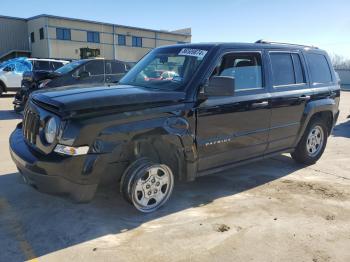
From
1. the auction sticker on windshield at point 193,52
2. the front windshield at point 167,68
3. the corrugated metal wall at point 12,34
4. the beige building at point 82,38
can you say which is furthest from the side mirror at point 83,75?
the corrugated metal wall at point 12,34

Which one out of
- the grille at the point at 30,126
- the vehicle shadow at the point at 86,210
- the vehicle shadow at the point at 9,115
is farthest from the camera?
the vehicle shadow at the point at 9,115

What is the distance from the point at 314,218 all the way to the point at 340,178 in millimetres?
1782

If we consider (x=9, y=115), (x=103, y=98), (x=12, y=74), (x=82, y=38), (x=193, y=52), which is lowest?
(x=9, y=115)

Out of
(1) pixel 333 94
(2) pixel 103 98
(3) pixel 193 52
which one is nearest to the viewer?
(2) pixel 103 98

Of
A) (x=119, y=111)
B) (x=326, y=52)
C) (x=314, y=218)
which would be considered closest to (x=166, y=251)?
(x=119, y=111)

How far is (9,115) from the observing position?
10742 millimetres

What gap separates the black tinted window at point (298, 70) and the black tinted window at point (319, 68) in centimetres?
29

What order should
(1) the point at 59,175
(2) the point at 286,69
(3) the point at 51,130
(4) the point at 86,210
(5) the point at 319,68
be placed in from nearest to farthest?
(1) the point at 59,175 → (3) the point at 51,130 → (4) the point at 86,210 → (2) the point at 286,69 → (5) the point at 319,68

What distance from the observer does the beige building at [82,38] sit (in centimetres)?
3766

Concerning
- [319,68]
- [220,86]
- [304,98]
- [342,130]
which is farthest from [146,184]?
[342,130]

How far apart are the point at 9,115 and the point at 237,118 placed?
28.7 feet

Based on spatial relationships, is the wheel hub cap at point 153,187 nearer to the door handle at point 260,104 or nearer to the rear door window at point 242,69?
the rear door window at point 242,69

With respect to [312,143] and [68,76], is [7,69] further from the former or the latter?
[312,143]

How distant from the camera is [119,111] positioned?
341cm
